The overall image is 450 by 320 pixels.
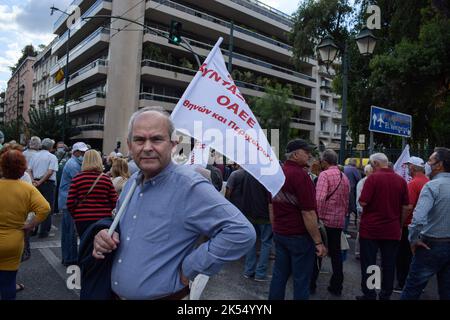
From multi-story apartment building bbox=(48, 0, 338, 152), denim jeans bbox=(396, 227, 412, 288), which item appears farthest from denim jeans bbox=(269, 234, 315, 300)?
multi-story apartment building bbox=(48, 0, 338, 152)

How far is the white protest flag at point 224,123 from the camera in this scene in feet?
9.07

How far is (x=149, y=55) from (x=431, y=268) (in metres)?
27.6

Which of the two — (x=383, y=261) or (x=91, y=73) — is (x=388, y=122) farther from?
(x=91, y=73)

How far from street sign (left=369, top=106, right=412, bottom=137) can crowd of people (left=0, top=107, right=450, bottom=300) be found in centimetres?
229

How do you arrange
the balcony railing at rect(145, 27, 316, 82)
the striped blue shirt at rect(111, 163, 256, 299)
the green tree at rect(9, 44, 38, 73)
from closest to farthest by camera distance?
the striped blue shirt at rect(111, 163, 256, 299) → the balcony railing at rect(145, 27, 316, 82) → the green tree at rect(9, 44, 38, 73)

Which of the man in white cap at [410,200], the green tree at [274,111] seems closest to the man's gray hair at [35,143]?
the man in white cap at [410,200]

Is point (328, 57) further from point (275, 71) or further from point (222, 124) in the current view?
point (275, 71)

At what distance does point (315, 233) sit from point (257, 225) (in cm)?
266

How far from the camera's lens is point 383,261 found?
452 centimetres

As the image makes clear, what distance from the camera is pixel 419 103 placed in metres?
14.8

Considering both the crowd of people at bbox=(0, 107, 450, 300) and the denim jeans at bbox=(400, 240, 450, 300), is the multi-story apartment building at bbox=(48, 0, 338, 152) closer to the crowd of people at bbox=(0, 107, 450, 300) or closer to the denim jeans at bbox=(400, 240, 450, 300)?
the crowd of people at bbox=(0, 107, 450, 300)

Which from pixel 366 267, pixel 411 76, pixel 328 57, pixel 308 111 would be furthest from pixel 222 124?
pixel 308 111

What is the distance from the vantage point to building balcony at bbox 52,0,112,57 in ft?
96.0

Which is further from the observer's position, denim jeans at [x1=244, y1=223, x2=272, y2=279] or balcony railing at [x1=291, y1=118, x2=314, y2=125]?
balcony railing at [x1=291, y1=118, x2=314, y2=125]
